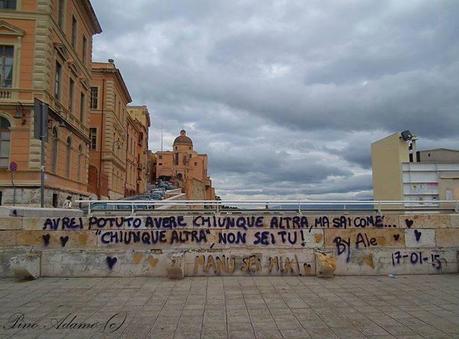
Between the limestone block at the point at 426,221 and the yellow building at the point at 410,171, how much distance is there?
436cm

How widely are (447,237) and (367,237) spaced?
223cm

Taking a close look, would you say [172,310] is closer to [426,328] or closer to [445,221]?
[426,328]

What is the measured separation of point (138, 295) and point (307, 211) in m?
6.39

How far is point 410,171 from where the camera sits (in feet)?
60.0

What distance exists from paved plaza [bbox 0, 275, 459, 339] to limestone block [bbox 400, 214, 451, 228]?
2.35 m

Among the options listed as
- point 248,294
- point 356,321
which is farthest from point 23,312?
point 356,321

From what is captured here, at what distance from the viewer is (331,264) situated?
378 inches

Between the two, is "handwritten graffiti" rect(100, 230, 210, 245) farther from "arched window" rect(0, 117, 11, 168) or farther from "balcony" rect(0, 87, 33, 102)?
"balcony" rect(0, 87, 33, 102)

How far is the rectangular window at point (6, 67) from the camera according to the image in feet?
74.6

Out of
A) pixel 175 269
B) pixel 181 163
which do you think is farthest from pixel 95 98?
pixel 181 163

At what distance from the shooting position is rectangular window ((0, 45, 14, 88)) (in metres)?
22.7

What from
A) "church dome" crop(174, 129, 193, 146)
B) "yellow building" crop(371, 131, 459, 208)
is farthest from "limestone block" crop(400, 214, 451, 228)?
"church dome" crop(174, 129, 193, 146)

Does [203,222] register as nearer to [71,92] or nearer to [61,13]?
[61,13]

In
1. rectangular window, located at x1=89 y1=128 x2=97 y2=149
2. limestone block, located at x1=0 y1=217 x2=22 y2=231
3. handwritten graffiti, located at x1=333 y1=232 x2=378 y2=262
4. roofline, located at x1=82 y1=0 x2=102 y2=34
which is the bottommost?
handwritten graffiti, located at x1=333 y1=232 x2=378 y2=262
